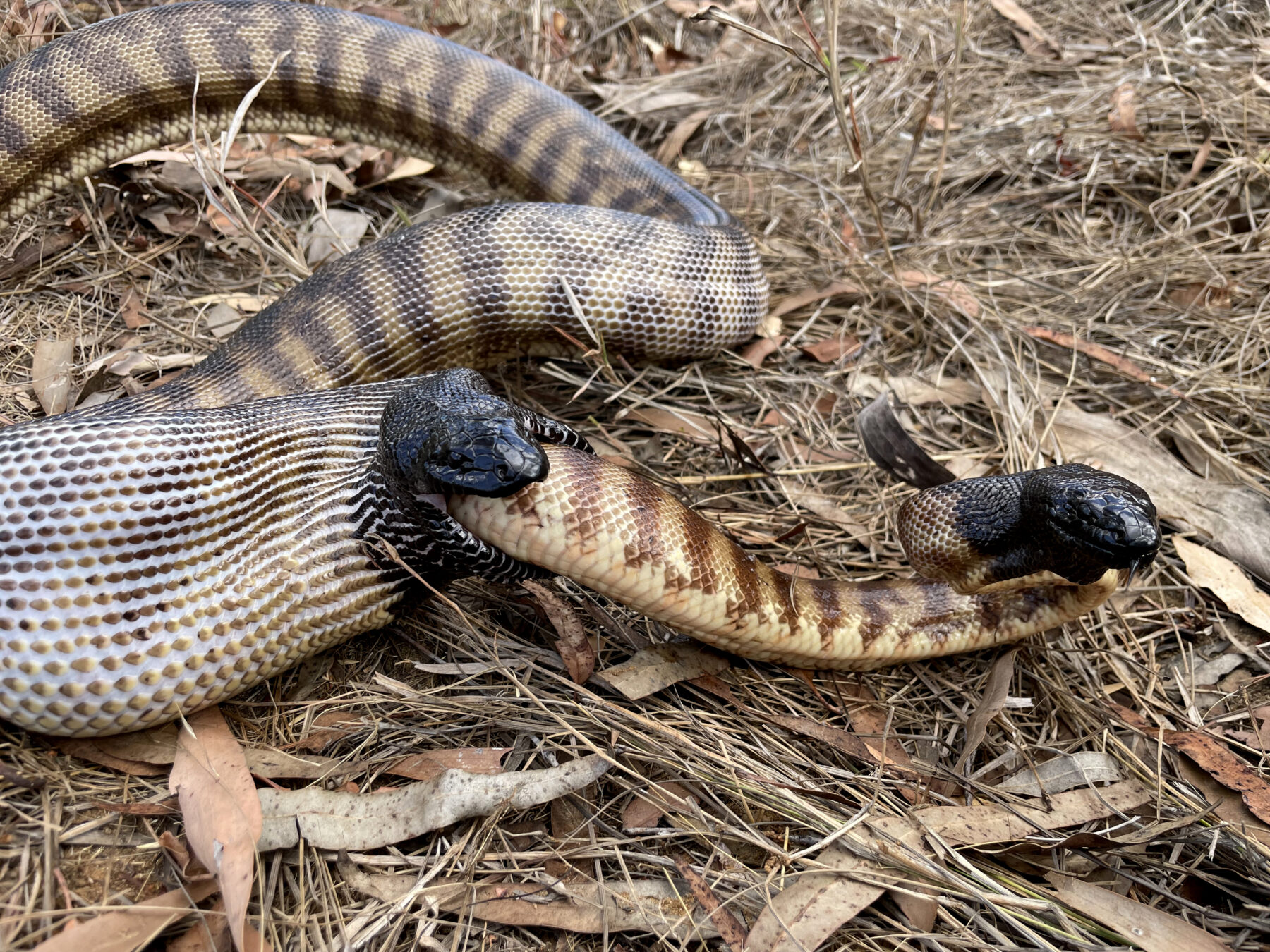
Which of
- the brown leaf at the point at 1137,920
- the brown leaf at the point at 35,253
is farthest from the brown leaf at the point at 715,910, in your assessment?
the brown leaf at the point at 35,253

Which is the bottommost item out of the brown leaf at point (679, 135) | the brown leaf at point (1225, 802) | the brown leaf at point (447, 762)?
the brown leaf at point (1225, 802)

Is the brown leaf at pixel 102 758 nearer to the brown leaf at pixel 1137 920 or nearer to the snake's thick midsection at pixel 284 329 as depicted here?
the snake's thick midsection at pixel 284 329

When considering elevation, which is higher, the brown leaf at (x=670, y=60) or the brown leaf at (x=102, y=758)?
the brown leaf at (x=670, y=60)

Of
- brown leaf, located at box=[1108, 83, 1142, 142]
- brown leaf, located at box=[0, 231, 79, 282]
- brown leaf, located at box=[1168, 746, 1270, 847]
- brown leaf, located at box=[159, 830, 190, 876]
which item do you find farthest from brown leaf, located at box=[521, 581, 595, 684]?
brown leaf, located at box=[1108, 83, 1142, 142]

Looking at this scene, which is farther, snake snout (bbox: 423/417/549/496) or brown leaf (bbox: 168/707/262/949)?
snake snout (bbox: 423/417/549/496)

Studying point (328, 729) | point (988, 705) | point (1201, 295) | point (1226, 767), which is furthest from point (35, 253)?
point (1201, 295)

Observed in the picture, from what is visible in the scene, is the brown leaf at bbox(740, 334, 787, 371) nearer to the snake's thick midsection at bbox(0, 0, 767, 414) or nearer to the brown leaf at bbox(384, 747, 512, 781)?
the snake's thick midsection at bbox(0, 0, 767, 414)

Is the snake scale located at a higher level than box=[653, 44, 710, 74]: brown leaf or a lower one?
lower
